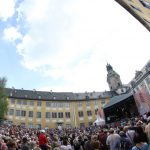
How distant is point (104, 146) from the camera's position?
10406mm

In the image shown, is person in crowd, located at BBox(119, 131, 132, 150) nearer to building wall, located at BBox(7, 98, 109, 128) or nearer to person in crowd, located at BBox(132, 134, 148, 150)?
person in crowd, located at BBox(132, 134, 148, 150)

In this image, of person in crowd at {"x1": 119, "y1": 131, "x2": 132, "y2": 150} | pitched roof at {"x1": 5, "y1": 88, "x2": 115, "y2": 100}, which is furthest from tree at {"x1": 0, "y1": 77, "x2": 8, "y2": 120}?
person in crowd at {"x1": 119, "y1": 131, "x2": 132, "y2": 150}

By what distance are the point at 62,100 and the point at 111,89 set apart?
23.1 m

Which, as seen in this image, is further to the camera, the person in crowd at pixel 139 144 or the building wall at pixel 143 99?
the building wall at pixel 143 99

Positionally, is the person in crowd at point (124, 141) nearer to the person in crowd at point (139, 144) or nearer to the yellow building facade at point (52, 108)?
the person in crowd at point (139, 144)

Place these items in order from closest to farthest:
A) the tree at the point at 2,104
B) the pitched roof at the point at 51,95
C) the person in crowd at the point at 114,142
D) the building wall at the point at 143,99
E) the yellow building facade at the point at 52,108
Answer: the person in crowd at the point at 114,142, the building wall at the point at 143,99, the tree at the point at 2,104, the yellow building facade at the point at 52,108, the pitched roof at the point at 51,95

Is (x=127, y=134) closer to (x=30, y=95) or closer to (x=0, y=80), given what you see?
(x=0, y=80)

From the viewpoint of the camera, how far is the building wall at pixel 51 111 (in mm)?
53625

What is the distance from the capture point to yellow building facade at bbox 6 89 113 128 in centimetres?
5425

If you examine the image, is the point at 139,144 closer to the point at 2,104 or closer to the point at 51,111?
the point at 2,104

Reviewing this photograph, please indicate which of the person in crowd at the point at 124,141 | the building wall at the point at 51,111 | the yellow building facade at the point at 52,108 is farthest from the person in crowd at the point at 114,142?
the building wall at the point at 51,111

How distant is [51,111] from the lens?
58.7 m

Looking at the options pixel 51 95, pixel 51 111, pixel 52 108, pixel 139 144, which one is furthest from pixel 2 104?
pixel 139 144

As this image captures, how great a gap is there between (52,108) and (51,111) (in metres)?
1.25
